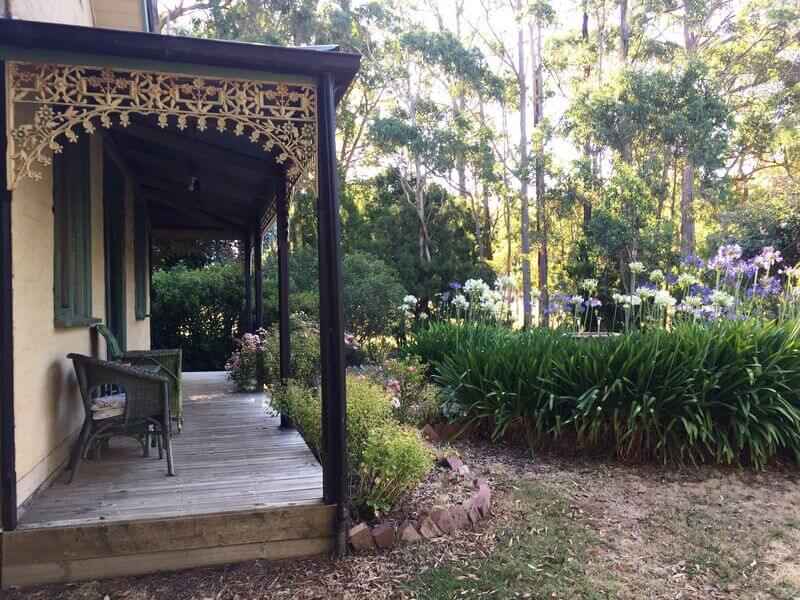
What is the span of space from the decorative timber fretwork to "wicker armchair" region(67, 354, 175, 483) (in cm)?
138

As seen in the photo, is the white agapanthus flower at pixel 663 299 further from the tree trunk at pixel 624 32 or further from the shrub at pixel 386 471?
the tree trunk at pixel 624 32

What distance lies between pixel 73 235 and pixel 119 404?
152 cm

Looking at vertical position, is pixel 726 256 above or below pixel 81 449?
above

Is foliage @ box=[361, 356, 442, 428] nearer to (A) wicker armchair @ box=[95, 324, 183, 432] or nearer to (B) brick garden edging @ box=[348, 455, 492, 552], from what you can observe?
(B) brick garden edging @ box=[348, 455, 492, 552]

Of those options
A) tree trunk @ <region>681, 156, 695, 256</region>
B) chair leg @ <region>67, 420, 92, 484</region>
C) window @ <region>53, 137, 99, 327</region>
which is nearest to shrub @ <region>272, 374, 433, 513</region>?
chair leg @ <region>67, 420, 92, 484</region>

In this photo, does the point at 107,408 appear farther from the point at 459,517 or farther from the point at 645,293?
the point at 645,293

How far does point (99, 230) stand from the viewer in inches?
225

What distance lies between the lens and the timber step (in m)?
3.00

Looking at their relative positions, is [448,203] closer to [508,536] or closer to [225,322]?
[225,322]

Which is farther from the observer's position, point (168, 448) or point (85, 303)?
point (85, 303)

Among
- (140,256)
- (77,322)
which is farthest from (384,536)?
(140,256)

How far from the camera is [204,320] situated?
12.9m

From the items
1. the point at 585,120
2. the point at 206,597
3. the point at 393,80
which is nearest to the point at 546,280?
the point at 585,120

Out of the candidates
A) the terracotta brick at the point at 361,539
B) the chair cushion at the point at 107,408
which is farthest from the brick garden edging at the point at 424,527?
the chair cushion at the point at 107,408
